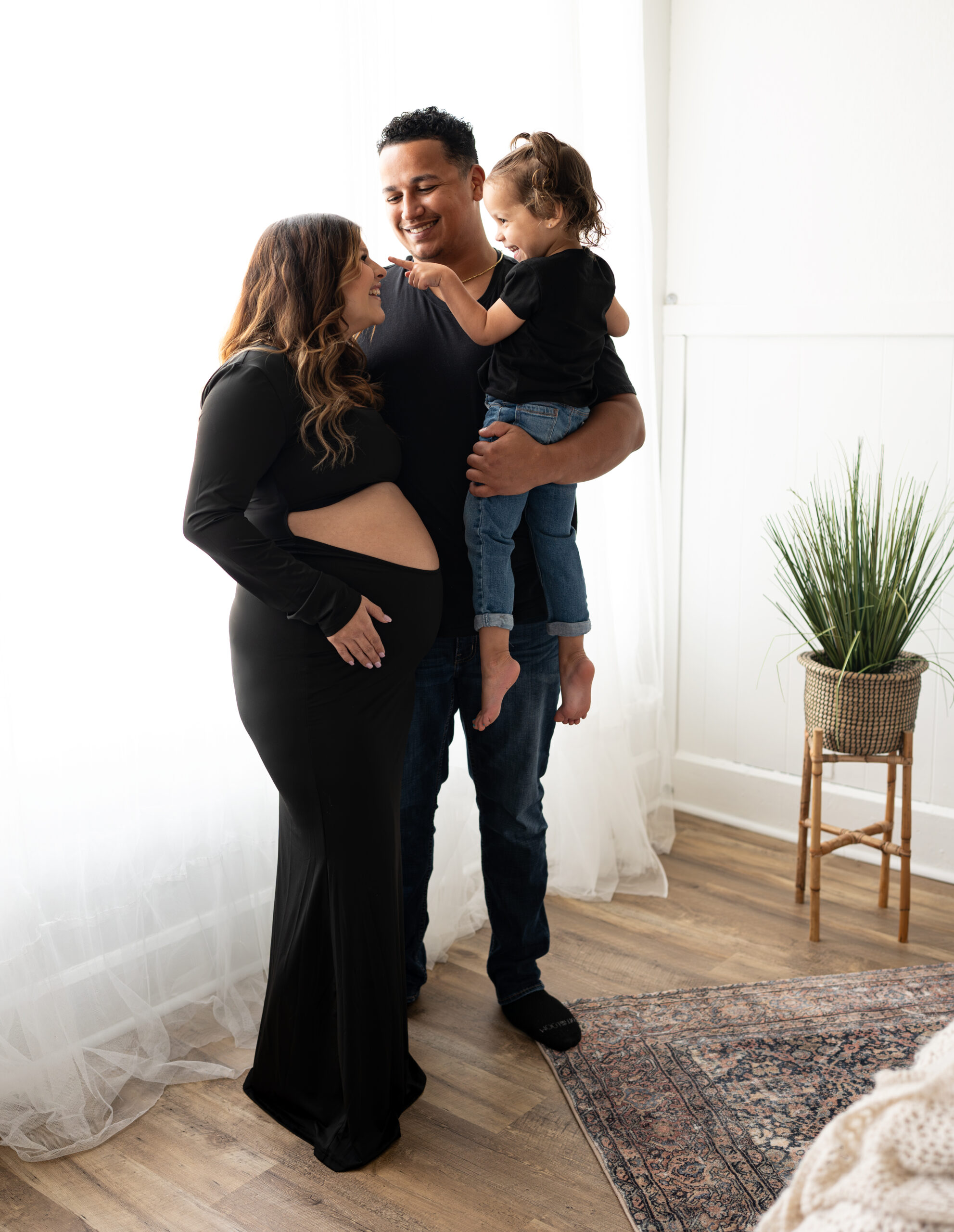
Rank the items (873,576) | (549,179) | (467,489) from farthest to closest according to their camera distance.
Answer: (873,576)
(467,489)
(549,179)

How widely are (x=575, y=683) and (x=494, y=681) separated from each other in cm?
26

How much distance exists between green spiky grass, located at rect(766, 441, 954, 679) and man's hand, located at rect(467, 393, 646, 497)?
0.71m

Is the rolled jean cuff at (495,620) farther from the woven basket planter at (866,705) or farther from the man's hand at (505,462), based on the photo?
the woven basket planter at (866,705)

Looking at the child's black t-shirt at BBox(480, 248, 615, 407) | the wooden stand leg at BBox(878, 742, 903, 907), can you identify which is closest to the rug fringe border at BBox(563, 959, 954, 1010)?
the wooden stand leg at BBox(878, 742, 903, 907)

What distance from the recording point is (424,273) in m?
1.73

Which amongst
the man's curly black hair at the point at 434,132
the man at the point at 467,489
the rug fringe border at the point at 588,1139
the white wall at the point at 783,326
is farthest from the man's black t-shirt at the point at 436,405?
the white wall at the point at 783,326

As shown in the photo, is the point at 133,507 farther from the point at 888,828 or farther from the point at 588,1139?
the point at 888,828

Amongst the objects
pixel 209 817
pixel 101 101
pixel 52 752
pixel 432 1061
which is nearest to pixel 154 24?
pixel 101 101

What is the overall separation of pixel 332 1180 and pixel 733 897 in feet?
4.52

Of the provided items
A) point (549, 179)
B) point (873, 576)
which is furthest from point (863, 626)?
point (549, 179)

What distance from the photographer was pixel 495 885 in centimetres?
220

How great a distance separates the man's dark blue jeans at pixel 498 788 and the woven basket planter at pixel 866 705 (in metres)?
0.77

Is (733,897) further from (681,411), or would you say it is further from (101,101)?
(101,101)

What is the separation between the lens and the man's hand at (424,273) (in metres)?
1.73
